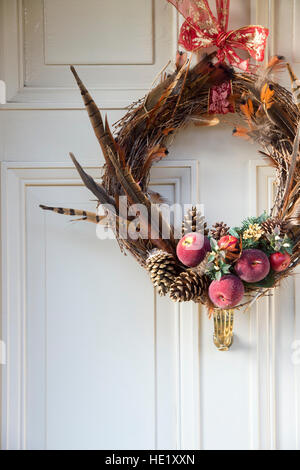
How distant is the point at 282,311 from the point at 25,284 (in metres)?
0.66

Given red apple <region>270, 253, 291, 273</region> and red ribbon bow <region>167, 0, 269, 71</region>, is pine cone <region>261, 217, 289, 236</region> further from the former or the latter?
red ribbon bow <region>167, 0, 269, 71</region>

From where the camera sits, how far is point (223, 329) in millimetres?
867

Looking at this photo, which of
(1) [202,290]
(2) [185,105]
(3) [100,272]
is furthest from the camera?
(3) [100,272]

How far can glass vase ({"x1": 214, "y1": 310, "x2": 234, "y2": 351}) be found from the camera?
853 millimetres

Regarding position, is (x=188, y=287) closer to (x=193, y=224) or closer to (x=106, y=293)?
(x=193, y=224)

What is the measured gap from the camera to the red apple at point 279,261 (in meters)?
0.72

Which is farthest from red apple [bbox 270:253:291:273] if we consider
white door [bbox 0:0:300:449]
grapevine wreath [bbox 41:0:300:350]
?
white door [bbox 0:0:300:449]

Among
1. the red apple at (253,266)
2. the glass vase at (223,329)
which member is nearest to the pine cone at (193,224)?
the red apple at (253,266)

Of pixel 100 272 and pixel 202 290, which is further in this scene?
pixel 100 272

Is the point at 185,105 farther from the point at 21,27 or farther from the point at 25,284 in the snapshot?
the point at 25,284

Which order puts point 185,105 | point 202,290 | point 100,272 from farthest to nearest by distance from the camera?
point 100,272, point 185,105, point 202,290
